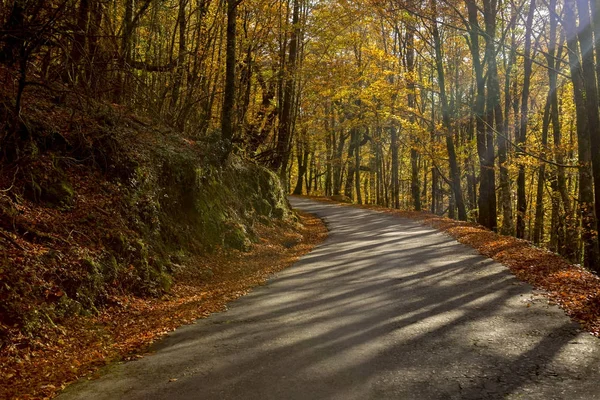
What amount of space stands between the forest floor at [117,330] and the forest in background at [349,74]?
343cm

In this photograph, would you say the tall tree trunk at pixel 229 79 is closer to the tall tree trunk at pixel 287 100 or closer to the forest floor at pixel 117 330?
the forest floor at pixel 117 330

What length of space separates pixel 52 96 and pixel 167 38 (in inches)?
290

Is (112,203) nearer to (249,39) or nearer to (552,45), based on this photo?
(249,39)

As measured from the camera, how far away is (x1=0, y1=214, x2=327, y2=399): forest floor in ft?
15.2

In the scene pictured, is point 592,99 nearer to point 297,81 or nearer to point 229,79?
point 229,79

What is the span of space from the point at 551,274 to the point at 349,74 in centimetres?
1952

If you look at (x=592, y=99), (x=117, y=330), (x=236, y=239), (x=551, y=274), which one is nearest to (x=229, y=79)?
(x=236, y=239)

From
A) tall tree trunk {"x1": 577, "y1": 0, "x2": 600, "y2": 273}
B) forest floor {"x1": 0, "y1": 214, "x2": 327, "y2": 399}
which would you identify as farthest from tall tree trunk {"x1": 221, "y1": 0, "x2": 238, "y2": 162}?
tall tree trunk {"x1": 577, "y1": 0, "x2": 600, "y2": 273}

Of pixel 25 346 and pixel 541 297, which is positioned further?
pixel 541 297

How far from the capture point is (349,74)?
26219mm

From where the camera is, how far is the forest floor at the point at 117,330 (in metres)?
4.62

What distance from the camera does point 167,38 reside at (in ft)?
51.6

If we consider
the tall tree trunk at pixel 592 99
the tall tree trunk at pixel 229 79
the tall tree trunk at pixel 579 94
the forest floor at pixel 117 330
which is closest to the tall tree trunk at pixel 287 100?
the tall tree trunk at pixel 229 79

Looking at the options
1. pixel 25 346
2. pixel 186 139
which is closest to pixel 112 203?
pixel 25 346
